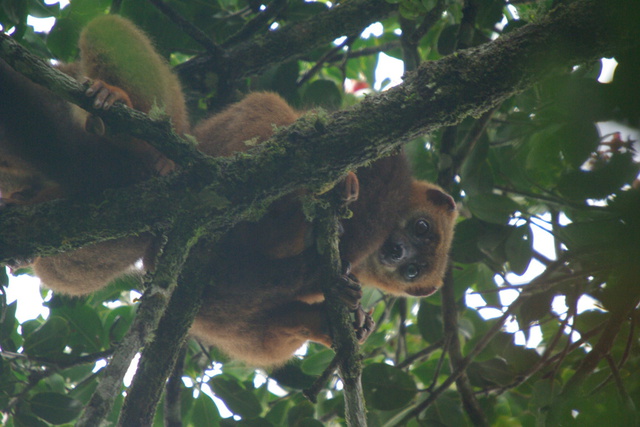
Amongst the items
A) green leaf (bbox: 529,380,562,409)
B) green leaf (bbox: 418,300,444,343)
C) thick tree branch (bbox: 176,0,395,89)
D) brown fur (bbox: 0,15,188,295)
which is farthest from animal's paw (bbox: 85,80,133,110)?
green leaf (bbox: 418,300,444,343)

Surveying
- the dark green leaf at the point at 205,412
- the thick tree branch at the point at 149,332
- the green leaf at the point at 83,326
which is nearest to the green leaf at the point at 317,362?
the dark green leaf at the point at 205,412

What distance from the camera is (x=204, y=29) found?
484 centimetres

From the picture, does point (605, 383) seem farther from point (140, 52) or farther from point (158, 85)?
point (140, 52)

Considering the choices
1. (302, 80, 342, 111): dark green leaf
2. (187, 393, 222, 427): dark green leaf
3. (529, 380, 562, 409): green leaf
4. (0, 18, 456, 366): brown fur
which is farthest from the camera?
(302, 80, 342, 111): dark green leaf

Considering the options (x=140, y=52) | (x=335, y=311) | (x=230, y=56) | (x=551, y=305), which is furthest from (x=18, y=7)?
(x=551, y=305)

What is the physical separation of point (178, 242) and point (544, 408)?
2.04m

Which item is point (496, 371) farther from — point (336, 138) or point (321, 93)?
point (321, 93)

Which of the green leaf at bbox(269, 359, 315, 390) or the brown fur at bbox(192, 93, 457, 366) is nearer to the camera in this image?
the brown fur at bbox(192, 93, 457, 366)

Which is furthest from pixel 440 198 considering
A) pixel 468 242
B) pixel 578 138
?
pixel 578 138

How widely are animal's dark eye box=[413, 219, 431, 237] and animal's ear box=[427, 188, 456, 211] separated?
0.18 meters

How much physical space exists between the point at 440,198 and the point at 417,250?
46 centimetres

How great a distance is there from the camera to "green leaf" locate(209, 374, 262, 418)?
4.21 meters

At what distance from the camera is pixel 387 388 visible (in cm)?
378

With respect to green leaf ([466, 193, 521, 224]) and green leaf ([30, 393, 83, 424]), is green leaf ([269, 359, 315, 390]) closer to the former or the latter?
green leaf ([30, 393, 83, 424])
